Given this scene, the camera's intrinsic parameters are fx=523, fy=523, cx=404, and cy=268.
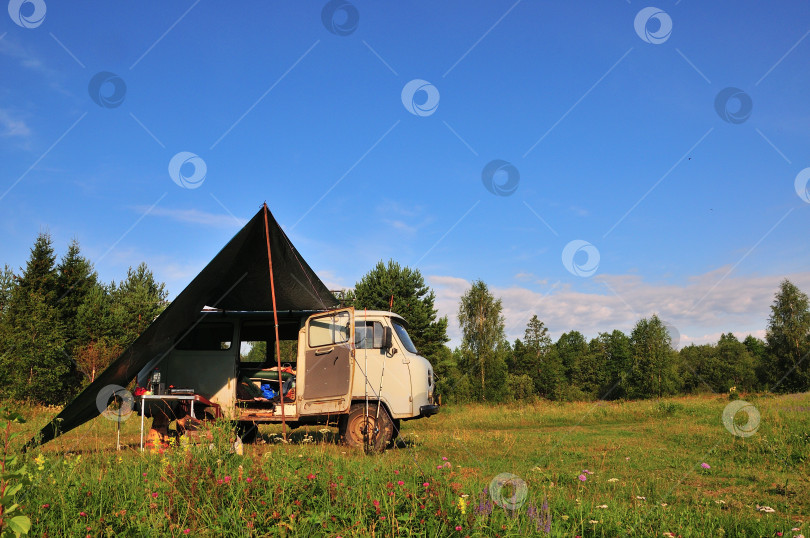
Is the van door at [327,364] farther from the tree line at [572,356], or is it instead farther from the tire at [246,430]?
the tree line at [572,356]

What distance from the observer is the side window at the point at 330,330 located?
8.95m

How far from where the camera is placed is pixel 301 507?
358 centimetres

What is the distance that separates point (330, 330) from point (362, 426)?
1.70 metres

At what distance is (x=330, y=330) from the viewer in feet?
29.7

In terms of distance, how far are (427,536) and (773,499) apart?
4398 mm

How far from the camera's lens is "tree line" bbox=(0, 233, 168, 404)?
77.9ft

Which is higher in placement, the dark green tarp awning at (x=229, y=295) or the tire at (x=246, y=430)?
the dark green tarp awning at (x=229, y=295)

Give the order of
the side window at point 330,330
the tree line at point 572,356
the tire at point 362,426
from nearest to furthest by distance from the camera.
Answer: the tire at point 362,426
the side window at point 330,330
the tree line at point 572,356

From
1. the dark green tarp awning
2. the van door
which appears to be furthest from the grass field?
the van door

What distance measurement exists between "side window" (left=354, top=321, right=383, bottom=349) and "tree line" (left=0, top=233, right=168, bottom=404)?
19.4 meters

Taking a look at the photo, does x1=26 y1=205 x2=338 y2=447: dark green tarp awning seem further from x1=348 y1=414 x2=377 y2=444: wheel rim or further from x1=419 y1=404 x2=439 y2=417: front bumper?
x1=419 y1=404 x2=439 y2=417: front bumper

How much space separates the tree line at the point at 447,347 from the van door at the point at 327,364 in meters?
0.87

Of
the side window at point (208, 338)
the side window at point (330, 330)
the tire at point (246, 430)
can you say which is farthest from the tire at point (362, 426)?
the side window at point (208, 338)

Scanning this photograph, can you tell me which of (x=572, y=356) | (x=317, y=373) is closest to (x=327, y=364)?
(x=317, y=373)
